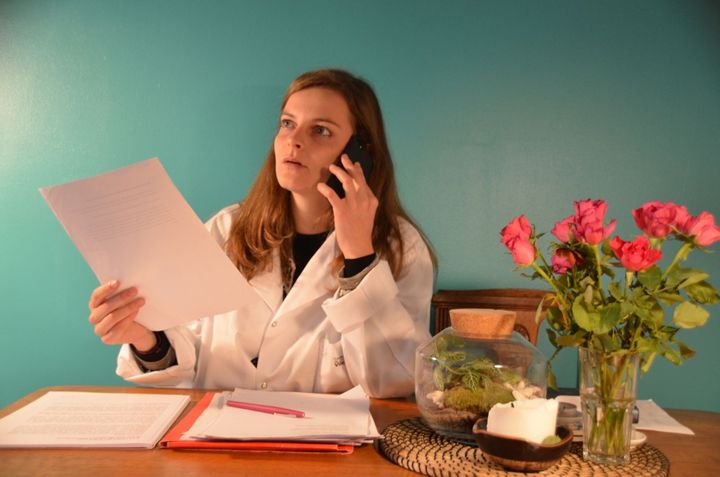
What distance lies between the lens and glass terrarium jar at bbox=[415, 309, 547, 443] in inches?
40.5

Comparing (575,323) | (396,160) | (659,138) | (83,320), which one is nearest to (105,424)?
(575,323)

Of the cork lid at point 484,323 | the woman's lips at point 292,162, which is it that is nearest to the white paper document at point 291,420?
the cork lid at point 484,323

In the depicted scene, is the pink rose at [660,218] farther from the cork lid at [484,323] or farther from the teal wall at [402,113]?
the teal wall at [402,113]

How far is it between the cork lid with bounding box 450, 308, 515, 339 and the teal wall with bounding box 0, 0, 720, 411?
1.48 m

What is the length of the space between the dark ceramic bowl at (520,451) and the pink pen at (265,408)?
1.18ft

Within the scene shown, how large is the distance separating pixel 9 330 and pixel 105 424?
1611 mm

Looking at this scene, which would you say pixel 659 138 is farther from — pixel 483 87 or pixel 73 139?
pixel 73 139

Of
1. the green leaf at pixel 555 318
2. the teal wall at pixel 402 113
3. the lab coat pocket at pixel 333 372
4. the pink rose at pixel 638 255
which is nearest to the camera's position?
the pink rose at pixel 638 255

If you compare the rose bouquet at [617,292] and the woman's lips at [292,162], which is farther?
the woman's lips at [292,162]

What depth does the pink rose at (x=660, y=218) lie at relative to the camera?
3.01ft

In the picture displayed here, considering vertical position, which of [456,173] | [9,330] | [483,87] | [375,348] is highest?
[483,87]

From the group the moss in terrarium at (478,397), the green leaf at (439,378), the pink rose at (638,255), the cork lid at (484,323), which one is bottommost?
the moss in terrarium at (478,397)

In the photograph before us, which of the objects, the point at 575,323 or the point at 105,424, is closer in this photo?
the point at 575,323

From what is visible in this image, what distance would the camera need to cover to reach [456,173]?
8.26 ft
